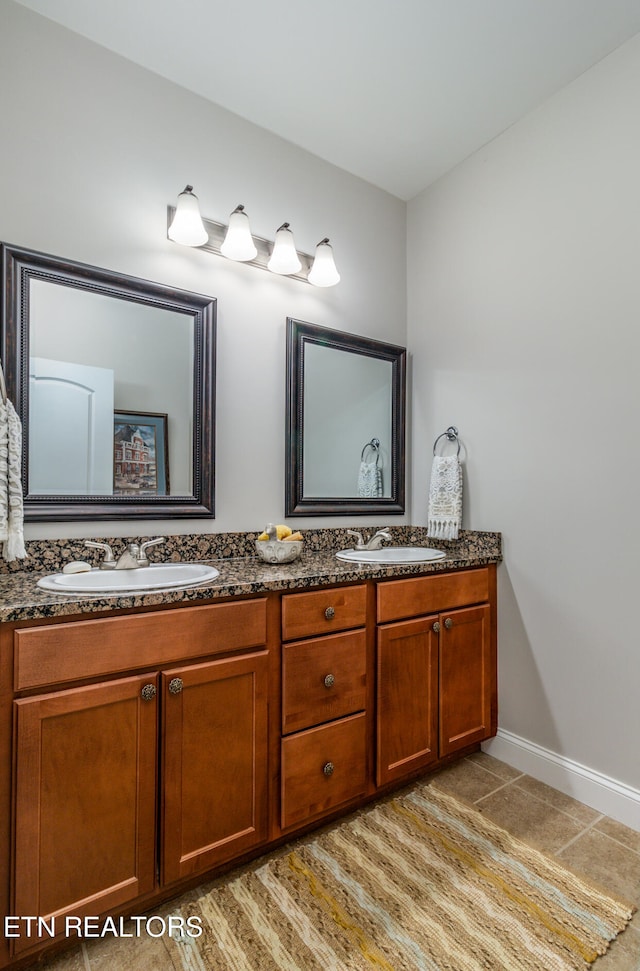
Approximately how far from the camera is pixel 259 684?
1.46m

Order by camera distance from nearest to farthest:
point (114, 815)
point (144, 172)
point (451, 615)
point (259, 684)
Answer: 1. point (114, 815)
2. point (259, 684)
3. point (144, 172)
4. point (451, 615)

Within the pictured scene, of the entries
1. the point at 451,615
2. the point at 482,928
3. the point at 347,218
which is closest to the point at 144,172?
the point at 347,218

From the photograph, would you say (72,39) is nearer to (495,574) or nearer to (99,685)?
(99,685)

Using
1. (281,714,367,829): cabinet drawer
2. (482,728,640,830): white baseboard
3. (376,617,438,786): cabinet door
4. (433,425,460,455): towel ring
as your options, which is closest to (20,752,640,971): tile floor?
(482,728,640,830): white baseboard

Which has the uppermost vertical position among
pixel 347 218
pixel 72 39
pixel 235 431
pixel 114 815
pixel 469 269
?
pixel 72 39

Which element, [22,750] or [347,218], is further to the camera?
[347,218]

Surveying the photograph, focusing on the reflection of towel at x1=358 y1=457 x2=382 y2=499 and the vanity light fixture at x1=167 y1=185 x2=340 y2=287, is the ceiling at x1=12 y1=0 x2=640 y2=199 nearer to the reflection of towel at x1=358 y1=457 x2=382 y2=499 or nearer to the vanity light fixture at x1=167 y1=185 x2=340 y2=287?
the vanity light fixture at x1=167 y1=185 x2=340 y2=287

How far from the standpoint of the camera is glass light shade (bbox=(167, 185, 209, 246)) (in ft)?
5.97

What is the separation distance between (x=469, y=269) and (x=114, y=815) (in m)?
2.44

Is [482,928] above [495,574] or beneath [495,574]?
beneath

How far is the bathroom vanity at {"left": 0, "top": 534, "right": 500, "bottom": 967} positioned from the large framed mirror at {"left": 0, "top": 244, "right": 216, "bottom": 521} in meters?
0.33

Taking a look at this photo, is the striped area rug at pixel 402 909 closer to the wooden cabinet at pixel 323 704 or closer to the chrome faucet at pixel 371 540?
the wooden cabinet at pixel 323 704

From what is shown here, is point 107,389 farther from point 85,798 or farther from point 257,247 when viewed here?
point 85,798

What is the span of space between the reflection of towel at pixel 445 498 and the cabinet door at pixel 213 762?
1.18 meters
